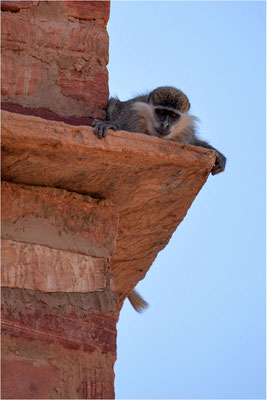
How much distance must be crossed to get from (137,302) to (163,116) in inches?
66.9

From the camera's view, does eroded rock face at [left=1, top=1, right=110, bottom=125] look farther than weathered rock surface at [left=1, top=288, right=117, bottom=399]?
Yes

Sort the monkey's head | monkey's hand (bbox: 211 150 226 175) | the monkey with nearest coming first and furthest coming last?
monkey's hand (bbox: 211 150 226 175), the monkey, the monkey's head

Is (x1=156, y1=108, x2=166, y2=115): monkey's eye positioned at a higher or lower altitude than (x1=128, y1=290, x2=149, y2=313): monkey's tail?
higher

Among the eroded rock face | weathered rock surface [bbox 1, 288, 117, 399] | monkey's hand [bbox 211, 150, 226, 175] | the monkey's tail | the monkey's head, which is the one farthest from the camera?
the monkey's tail

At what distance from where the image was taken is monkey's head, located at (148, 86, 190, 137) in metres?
5.72

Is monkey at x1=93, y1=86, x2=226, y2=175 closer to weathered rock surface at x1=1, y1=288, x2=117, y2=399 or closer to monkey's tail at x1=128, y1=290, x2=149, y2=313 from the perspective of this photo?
monkey's tail at x1=128, y1=290, x2=149, y2=313

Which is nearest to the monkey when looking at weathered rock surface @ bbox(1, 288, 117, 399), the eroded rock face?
the eroded rock face

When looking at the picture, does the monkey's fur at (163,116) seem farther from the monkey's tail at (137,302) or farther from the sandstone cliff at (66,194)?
the monkey's tail at (137,302)

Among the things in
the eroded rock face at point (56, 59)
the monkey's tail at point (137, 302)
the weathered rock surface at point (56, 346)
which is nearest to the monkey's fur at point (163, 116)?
the eroded rock face at point (56, 59)

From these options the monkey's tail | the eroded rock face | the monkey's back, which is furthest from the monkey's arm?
the monkey's tail

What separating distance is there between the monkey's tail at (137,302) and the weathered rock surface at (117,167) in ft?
6.66

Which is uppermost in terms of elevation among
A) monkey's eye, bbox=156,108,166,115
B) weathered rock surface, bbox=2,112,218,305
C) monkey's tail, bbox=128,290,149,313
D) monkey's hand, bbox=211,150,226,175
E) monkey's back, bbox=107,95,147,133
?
monkey's eye, bbox=156,108,166,115

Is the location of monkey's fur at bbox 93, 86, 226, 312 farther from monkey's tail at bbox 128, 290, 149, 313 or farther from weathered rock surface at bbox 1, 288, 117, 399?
weathered rock surface at bbox 1, 288, 117, 399

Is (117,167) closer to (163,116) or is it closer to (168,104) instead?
(163,116)
